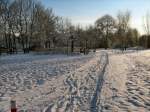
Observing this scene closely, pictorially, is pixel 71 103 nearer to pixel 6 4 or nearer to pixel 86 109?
pixel 86 109

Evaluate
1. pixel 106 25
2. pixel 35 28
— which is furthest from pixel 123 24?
pixel 35 28

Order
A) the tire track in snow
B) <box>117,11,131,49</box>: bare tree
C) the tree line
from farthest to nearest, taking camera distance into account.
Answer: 1. <box>117,11,131,49</box>: bare tree
2. the tree line
3. the tire track in snow

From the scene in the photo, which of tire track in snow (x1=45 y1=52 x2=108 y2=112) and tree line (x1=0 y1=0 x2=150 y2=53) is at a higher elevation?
tree line (x1=0 y1=0 x2=150 y2=53)

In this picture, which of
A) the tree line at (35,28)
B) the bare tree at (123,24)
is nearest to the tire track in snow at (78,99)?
the tree line at (35,28)

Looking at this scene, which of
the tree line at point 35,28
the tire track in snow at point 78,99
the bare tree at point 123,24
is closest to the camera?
the tire track in snow at point 78,99

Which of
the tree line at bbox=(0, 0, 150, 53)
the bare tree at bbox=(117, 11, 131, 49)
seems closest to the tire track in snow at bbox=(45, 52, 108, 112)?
the tree line at bbox=(0, 0, 150, 53)

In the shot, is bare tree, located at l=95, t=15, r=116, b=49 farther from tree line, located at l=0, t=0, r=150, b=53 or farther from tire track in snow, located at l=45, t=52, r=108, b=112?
tire track in snow, located at l=45, t=52, r=108, b=112

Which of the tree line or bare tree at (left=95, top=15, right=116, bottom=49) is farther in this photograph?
bare tree at (left=95, top=15, right=116, bottom=49)

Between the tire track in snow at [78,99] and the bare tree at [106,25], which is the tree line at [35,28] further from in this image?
the tire track in snow at [78,99]

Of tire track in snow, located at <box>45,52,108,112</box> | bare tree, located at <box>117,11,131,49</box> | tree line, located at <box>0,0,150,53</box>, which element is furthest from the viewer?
bare tree, located at <box>117,11,131,49</box>

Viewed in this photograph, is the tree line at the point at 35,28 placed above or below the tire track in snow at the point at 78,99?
above

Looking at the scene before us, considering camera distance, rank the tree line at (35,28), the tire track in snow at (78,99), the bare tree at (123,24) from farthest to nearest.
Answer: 1. the bare tree at (123,24)
2. the tree line at (35,28)
3. the tire track in snow at (78,99)

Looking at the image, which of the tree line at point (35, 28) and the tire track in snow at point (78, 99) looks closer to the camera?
the tire track in snow at point (78, 99)

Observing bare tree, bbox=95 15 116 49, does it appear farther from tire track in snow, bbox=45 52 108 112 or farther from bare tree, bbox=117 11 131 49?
tire track in snow, bbox=45 52 108 112
